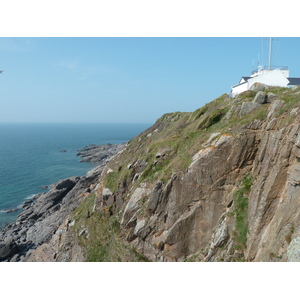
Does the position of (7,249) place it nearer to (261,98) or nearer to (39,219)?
(39,219)

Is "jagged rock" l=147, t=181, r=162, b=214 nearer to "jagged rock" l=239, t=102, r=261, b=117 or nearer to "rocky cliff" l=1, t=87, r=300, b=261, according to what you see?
"rocky cliff" l=1, t=87, r=300, b=261

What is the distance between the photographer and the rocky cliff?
50.4ft

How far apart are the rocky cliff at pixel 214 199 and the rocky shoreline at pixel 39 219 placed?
9763 millimetres

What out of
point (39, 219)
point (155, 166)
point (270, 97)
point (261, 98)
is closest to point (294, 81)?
point (270, 97)

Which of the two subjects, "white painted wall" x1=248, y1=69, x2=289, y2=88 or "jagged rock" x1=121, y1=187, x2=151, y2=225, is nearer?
"jagged rock" x1=121, y1=187, x2=151, y2=225

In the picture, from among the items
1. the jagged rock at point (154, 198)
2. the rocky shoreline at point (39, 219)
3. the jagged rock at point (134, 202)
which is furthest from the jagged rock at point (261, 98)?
the rocky shoreline at point (39, 219)

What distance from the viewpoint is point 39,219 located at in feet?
155

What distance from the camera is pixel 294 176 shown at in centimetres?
1449

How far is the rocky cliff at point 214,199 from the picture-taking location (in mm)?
15352

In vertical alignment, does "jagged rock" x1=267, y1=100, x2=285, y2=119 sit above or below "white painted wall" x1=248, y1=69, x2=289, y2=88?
below

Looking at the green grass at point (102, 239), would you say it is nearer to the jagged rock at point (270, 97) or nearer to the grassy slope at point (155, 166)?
the grassy slope at point (155, 166)

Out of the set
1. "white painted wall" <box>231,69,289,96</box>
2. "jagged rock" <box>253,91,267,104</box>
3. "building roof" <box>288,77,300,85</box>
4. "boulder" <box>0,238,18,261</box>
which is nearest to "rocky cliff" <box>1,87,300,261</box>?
"jagged rock" <box>253,91,267,104</box>

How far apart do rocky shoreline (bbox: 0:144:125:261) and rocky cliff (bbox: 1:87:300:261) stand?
9.76m

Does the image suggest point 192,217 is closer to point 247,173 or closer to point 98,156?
point 247,173
